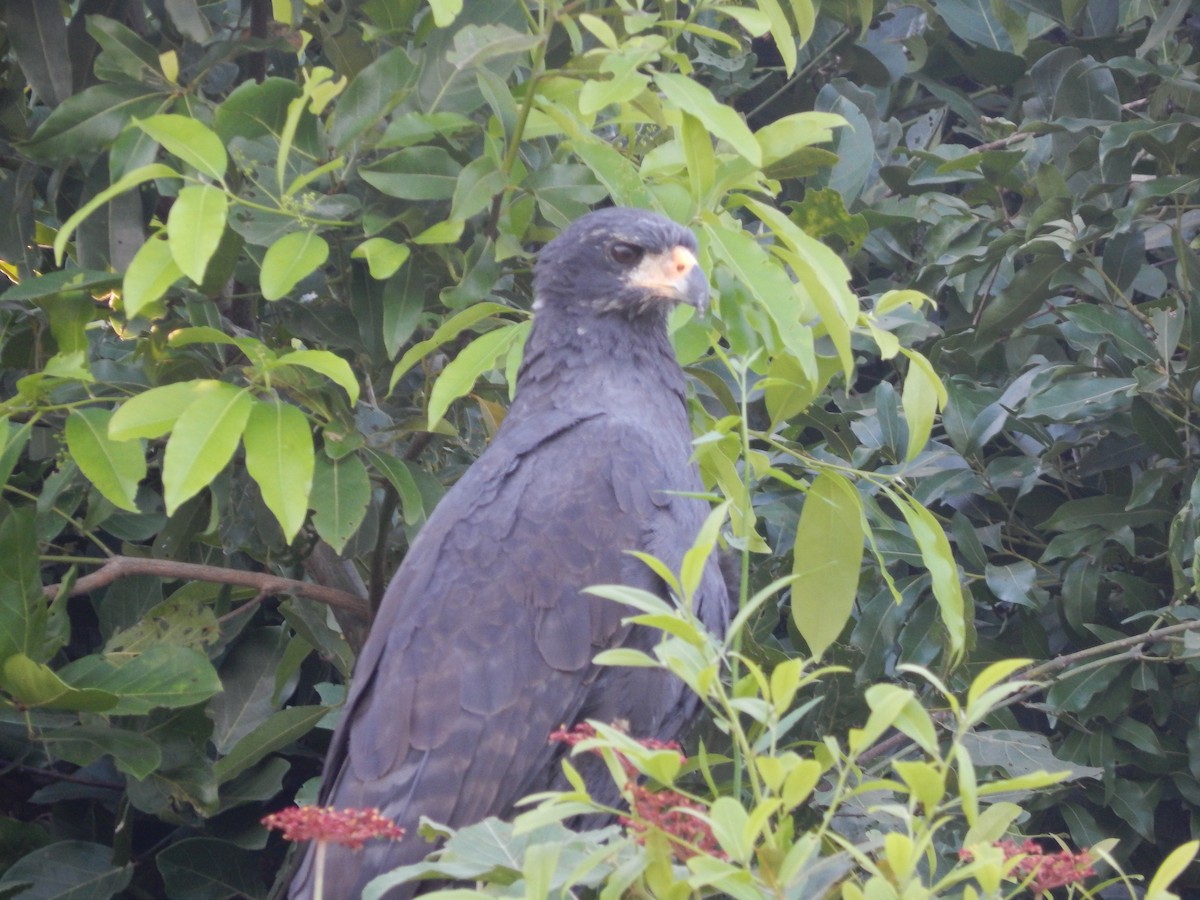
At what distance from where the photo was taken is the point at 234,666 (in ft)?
10.4

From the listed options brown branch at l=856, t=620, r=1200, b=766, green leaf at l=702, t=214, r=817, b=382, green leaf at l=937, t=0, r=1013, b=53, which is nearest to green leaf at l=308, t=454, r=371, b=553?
green leaf at l=702, t=214, r=817, b=382

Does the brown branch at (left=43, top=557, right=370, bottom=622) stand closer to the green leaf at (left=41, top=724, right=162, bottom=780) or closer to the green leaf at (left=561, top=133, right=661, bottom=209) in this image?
the green leaf at (left=41, top=724, right=162, bottom=780)

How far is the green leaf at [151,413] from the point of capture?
Answer: 2062mm

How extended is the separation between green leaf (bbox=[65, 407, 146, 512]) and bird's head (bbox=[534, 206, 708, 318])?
972 millimetres

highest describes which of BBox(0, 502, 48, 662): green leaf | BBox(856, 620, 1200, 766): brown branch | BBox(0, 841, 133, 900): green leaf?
BBox(0, 502, 48, 662): green leaf

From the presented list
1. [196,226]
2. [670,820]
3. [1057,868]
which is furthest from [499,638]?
[1057,868]

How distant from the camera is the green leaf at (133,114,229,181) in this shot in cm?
212

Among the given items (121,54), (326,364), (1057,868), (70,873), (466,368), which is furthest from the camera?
(70,873)

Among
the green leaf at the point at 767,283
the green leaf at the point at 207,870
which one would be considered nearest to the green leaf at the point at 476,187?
the green leaf at the point at 767,283

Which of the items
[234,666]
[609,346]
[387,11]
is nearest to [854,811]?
[609,346]

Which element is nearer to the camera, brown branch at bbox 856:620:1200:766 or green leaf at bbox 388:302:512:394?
green leaf at bbox 388:302:512:394

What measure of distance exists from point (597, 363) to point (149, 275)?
1.08 metres

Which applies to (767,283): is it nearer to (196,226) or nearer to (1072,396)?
(196,226)

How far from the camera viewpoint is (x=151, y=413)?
2.09 meters
